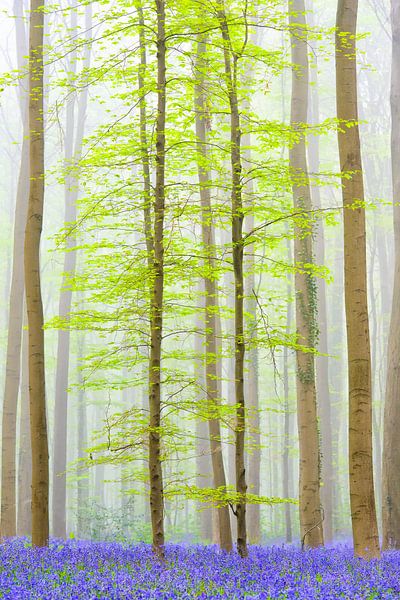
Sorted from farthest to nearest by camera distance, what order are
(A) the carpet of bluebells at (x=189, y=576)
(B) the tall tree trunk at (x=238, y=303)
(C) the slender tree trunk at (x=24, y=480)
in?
(C) the slender tree trunk at (x=24, y=480) < (B) the tall tree trunk at (x=238, y=303) < (A) the carpet of bluebells at (x=189, y=576)

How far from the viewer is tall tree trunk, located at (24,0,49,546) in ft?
36.4

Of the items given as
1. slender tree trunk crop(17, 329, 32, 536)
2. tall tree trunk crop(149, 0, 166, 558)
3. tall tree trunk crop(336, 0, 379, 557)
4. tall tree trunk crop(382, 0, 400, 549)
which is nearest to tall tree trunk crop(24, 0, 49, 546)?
tall tree trunk crop(149, 0, 166, 558)

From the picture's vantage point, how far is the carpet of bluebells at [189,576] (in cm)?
602

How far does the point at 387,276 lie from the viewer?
3634 cm

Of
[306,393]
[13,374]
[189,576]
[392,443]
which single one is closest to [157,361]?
[189,576]

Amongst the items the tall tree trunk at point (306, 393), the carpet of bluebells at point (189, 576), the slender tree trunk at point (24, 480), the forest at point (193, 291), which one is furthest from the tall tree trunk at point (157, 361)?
the slender tree trunk at point (24, 480)

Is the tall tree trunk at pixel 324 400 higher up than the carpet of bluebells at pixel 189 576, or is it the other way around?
the tall tree trunk at pixel 324 400

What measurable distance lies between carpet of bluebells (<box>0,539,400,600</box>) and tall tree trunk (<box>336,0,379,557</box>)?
64 centimetres

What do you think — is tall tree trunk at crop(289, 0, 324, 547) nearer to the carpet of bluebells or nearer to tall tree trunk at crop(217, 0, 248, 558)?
tall tree trunk at crop(217, 0, 248, 558)

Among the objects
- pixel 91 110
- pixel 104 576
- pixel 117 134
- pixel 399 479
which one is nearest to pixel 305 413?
pixel 399 479

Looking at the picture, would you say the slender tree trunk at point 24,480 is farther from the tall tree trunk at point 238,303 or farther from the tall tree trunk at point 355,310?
the tall tree trunk at point 355,310

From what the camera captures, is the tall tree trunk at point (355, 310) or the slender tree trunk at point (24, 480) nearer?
the tall tree trunk at point (355, 310)

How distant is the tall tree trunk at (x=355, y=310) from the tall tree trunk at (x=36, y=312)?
422cm

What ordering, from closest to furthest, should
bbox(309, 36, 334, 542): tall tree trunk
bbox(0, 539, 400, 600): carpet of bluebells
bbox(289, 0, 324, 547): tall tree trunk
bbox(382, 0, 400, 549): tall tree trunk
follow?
bbox(0, 539, 400, 600): carpet of bluebells
bbox(289, 0, 324, 547): tall tree trunk
bbox(382, 0, 400, 549): tall tree trunk
bbox(309, 36, 334, 542): tall tree trunk
